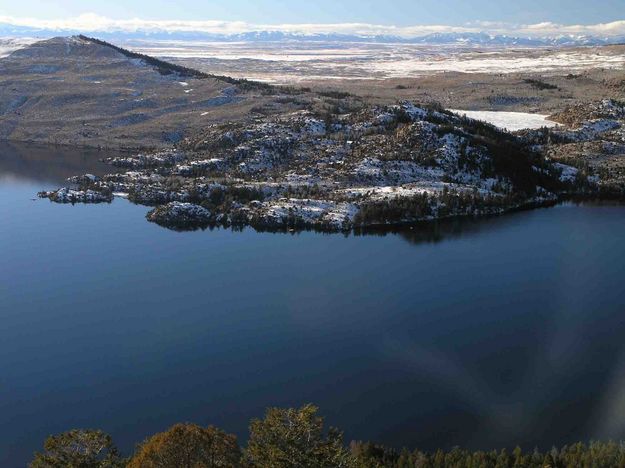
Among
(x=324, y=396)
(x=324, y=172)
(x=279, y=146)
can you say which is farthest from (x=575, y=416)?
(x=279, y=146)

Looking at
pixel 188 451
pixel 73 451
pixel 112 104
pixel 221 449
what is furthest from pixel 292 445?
pixel 112 104

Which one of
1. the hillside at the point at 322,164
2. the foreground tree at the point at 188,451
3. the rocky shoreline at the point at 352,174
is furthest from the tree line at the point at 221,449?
the hillside at the point at 322,164

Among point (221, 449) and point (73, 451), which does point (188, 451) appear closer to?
point (221, 449)

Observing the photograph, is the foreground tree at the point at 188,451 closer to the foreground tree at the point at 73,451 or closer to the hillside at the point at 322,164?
the foreground tree at the point at 73,451

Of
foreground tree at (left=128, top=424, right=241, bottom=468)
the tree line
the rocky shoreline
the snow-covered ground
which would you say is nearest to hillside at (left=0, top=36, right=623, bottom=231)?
the rocky shoreline

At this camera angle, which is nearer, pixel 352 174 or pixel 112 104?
pixel 352 174

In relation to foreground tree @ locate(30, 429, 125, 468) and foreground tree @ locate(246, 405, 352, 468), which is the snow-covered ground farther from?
foreground tree @ locate(30, 429, 125, 468)
